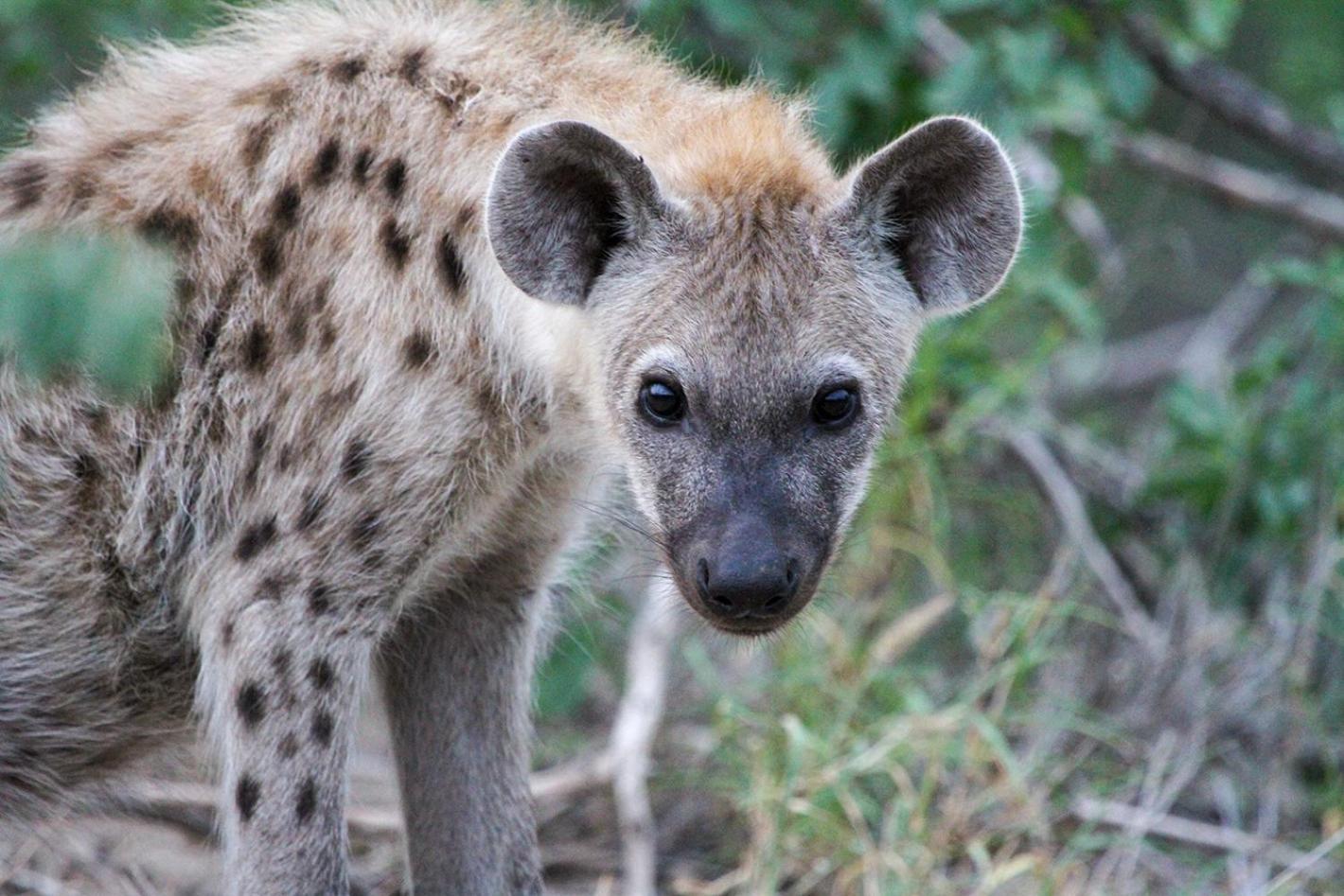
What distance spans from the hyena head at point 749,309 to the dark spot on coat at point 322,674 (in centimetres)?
53

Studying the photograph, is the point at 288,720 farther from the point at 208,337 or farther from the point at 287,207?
the point at 287,207

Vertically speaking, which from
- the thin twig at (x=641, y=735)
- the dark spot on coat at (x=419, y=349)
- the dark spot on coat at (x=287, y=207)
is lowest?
the thin twig at (x=641, y=735)

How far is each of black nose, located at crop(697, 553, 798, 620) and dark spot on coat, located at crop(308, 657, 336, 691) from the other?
0.59 m

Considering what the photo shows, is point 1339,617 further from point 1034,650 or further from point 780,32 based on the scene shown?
point 780,32

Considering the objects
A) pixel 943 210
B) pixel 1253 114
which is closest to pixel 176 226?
pixel 943 210

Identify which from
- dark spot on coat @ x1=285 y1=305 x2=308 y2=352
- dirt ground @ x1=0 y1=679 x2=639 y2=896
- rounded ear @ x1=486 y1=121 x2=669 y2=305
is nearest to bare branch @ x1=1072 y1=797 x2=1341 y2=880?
dirt ground @ x1=0 y1=679 x2=639 y2=896

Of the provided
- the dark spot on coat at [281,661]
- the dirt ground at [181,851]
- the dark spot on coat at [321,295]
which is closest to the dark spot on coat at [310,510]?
the dark spot on coat at [281,661]

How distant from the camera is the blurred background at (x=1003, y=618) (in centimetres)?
377

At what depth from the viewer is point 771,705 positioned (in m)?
4.18

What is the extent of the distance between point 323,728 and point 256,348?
608 mm

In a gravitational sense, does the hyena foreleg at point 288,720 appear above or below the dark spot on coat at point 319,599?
below

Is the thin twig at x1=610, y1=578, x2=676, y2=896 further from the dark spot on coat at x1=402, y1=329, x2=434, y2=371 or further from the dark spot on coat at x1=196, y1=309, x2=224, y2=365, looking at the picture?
the dark spot on coat at x1=196, y1=309, x2=224, y2=365

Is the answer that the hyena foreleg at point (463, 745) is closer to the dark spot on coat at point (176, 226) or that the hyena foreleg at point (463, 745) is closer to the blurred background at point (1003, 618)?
the blurred background at point (1003, 618)

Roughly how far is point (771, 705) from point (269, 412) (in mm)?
1671
